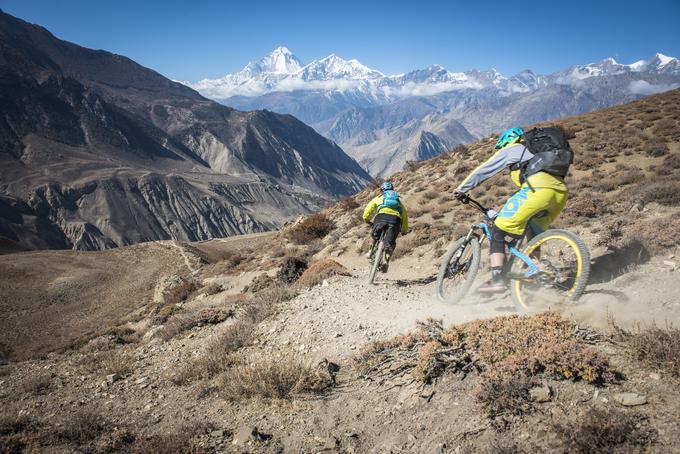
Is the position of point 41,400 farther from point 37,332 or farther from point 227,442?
point 37,332

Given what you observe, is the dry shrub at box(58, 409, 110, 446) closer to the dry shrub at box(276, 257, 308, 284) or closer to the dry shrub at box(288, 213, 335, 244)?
the dry shrub at box(276, 257, 308, 284)

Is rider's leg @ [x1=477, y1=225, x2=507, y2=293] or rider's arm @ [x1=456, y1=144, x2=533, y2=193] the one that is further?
rider's leg @ [x1=477, y1=225, x2=507, y2=293]

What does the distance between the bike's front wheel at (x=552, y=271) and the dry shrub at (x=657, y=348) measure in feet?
4.31

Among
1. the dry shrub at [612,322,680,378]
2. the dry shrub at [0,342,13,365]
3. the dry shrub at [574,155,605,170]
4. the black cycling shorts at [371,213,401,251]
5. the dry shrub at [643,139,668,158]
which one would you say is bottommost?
the dry shrub at [0,342,13,365]

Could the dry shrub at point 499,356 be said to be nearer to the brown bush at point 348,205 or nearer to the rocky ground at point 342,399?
the rocky ground at point 342,399

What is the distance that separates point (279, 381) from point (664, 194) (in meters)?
11.0

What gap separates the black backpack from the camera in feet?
17.1

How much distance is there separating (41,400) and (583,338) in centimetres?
904

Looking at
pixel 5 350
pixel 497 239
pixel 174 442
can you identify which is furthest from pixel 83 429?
pixel 5 350

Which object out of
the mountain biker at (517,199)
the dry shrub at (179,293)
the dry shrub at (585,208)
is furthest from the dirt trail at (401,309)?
the dry shrub at (179,293)

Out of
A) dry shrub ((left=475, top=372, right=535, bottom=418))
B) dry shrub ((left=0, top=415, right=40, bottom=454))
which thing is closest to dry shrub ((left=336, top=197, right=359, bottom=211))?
dry shrub ((left=0, top=415, right=40, bottom=454))

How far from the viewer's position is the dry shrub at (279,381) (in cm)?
495

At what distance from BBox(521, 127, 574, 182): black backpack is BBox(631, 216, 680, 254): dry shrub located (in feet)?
9.59

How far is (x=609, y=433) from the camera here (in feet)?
9.53
